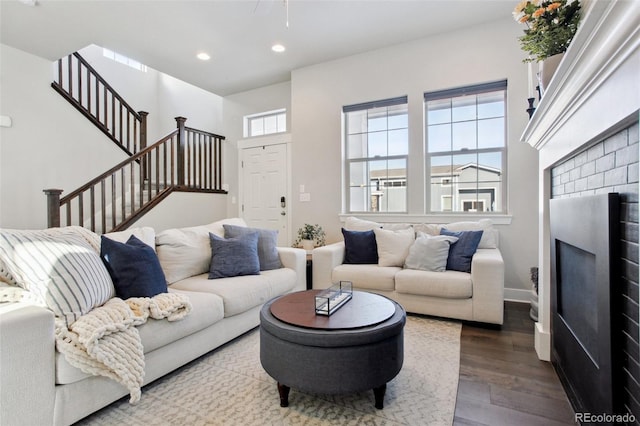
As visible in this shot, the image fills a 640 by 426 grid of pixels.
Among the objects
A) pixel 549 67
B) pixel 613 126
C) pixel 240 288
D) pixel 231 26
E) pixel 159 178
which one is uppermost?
pixel 231 26

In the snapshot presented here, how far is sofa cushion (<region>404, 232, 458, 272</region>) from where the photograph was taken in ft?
9.70

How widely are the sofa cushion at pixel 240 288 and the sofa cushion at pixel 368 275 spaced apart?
2.13 ft

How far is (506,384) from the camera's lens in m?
1.82

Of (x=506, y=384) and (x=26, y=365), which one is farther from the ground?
(x=26, y=365)

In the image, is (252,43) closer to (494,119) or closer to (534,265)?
(494,119)

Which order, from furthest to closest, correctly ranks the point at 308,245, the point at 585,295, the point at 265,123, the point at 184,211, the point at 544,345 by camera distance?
the point at 265,123
the point at 184,211
the point at 308,245
the point at 544,345
the point at 585,295

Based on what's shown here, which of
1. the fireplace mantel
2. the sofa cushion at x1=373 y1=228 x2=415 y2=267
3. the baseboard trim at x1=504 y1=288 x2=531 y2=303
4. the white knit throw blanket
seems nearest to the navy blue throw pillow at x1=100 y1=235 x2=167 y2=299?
the white knit throw blanket

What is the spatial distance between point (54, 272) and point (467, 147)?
3925 mm

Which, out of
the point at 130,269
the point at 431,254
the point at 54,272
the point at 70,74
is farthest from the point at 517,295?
the point at 70,74

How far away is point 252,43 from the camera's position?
3.95 m

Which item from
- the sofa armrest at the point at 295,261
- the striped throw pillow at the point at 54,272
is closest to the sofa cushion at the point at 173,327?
the striped throw pillow at the point at 54,272

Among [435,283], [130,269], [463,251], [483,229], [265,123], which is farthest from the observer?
[265,123]

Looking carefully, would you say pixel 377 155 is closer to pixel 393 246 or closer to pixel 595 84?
pixel 393 246

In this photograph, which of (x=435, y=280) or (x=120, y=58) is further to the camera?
(x=120, y=58)
